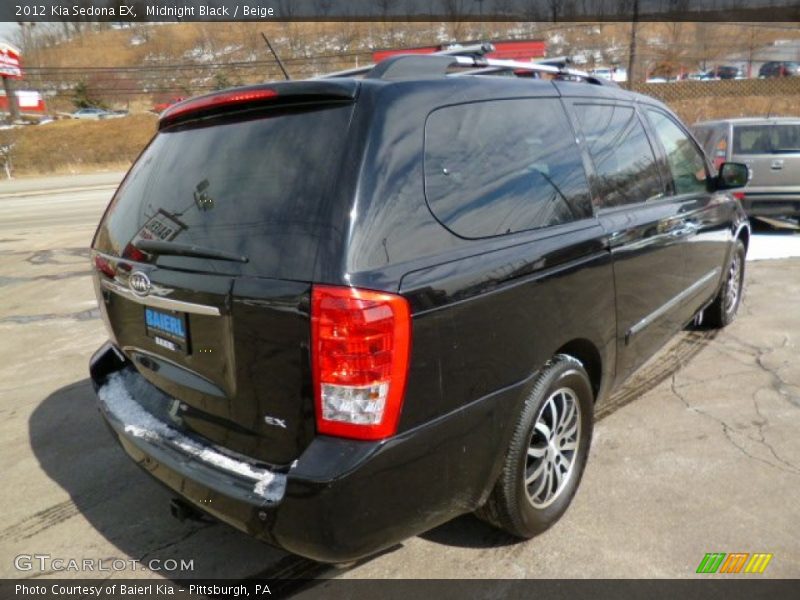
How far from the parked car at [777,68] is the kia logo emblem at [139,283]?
159 ft

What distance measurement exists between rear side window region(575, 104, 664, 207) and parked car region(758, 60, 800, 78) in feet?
150

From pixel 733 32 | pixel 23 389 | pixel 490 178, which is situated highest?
pixel 733 32

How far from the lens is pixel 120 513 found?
2871 mm

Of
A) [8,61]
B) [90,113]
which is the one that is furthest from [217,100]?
[90,113]

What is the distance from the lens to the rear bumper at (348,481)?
1.80m

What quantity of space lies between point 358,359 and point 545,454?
1.19 meters

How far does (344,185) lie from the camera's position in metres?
1.86

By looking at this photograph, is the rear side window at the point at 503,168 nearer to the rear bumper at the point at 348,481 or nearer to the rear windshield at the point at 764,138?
the rear bumper at the point at 348,481

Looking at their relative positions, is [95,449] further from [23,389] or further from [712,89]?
[712,89]

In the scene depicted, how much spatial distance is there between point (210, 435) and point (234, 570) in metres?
0.69

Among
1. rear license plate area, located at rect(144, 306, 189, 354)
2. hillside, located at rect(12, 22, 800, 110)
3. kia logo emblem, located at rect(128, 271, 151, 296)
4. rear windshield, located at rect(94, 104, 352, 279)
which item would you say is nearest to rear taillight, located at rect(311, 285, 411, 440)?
rear windshield, located at rect(94, 104, 352, 279)

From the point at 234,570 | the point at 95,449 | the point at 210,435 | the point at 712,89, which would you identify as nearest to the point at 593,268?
the point at 210,435

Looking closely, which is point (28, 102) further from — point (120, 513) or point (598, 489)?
point (598, 489)

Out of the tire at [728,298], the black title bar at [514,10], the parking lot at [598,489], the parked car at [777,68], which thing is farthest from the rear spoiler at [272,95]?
the parked car at [777,68]
